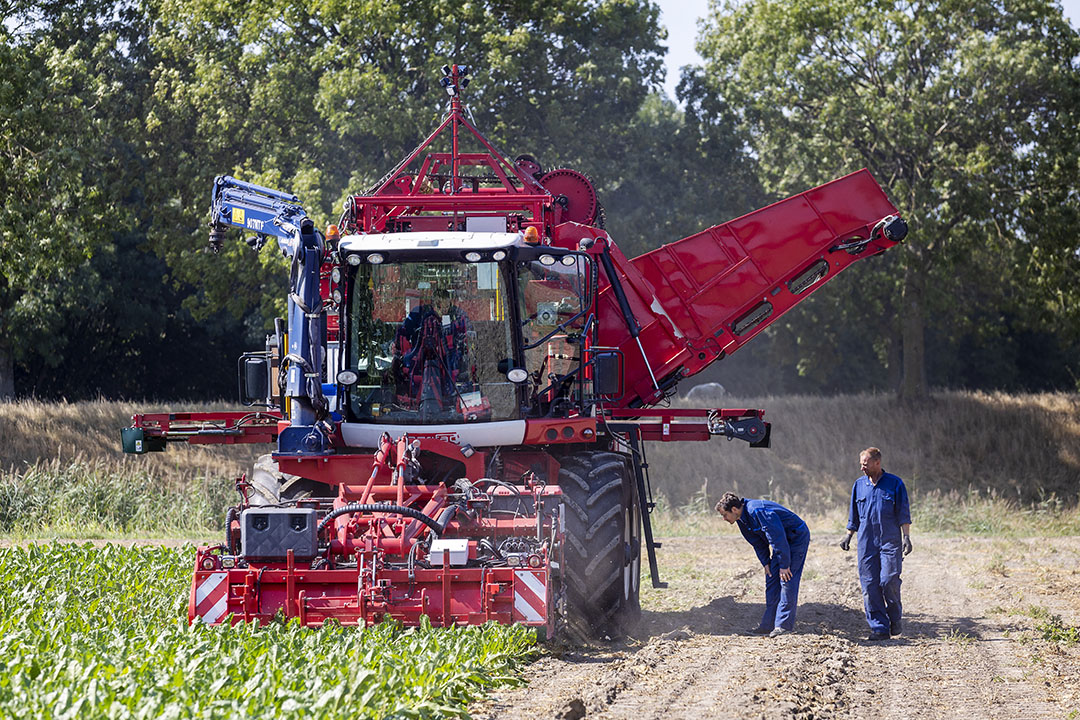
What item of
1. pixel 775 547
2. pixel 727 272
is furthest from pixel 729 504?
pixel 727 272

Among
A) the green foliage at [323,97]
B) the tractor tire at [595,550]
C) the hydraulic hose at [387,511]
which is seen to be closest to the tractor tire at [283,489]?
the hydraulic hose at [387,511]

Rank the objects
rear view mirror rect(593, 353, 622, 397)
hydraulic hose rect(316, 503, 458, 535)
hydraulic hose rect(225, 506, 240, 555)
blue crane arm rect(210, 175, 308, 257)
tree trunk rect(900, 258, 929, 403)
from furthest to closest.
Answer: tree trunk rect(900, 258, 929, 403)
blue crane arm rect(210, 175, 308, 257)
rear view mirror rect(593, 353, 622, 397)
hydraulic hose rect(225, 506, 240, 555)
hydraulic hose rect(316, 503, 458, 535)

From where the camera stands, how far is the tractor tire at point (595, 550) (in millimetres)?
10180

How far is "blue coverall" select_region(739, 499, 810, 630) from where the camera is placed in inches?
443

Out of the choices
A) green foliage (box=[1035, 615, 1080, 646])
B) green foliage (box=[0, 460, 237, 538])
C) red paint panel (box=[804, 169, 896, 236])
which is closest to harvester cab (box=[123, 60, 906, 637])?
red paint panel (box=[804, 169, 896, 236])

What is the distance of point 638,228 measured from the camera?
32156 mm

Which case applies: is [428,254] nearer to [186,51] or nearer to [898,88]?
[898,88]

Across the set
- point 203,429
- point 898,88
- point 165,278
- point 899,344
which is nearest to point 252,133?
point 165,278

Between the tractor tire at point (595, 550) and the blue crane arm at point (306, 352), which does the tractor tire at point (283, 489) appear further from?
the tractor tire at point (595, 550)

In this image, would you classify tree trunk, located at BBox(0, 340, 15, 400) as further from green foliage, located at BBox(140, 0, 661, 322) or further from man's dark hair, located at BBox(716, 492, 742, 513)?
man's dark hair, located at BBox(716, 492, 742, 513)

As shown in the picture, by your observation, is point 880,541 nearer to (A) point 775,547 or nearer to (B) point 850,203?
(A) point 775,547

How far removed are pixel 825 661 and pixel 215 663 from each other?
4.47m

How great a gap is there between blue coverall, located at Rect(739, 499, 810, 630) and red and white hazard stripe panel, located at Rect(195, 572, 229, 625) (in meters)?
4.51

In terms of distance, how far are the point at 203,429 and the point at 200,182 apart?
15.6m
